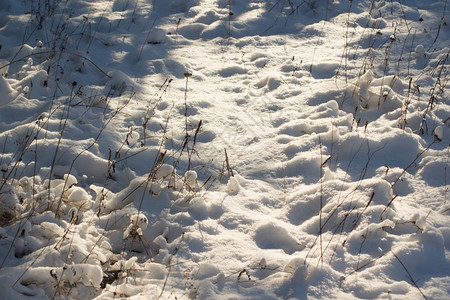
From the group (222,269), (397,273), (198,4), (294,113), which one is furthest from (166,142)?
(198,4)

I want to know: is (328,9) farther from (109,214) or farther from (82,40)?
(109,214)

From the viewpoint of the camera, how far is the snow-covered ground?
2.97m

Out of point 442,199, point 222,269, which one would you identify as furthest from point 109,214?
point 442,199

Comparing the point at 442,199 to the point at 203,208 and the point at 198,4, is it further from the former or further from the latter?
the point at 198,4

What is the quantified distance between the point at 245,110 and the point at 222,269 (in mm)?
2164

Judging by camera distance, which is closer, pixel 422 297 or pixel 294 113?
pixel 422 297

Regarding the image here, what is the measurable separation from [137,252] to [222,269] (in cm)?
58

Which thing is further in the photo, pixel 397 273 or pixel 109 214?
pixel 109 214

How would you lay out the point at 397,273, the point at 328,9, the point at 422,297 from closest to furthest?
the point at 422,297
the point at 397,273
the point at 328,9

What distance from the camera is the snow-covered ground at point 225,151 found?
9.76 ft

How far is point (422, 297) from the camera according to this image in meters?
2.80

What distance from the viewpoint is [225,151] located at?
371cm

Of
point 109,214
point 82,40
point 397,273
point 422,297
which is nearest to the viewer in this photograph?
point 422,297

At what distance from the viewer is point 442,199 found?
3648 millimetres
